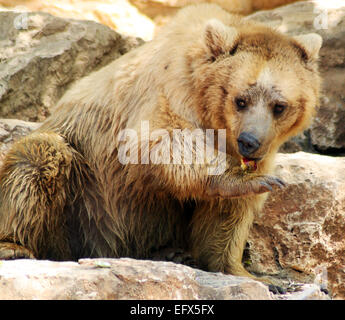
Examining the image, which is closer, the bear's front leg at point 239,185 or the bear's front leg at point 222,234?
the bear's front leg at point 239,185

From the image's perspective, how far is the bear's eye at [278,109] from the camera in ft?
17.4

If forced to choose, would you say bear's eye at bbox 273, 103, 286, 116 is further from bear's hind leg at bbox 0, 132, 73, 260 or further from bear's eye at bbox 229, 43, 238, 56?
bear's hind leg at bbox 0, 132, 73, 260

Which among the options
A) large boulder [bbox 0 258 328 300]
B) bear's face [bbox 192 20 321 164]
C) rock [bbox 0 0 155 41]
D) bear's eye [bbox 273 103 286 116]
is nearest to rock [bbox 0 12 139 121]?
rock [bbox 0 0 155 41]

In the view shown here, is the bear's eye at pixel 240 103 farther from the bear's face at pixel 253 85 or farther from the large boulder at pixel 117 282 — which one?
the large boulder at pixel 117 282

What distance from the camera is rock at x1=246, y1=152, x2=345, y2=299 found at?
6.48m

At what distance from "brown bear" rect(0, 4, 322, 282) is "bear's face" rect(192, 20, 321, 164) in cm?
1

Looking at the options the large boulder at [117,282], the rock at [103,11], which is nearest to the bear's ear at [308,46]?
the large boulder at [117,282]

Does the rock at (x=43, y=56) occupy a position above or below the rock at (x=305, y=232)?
above

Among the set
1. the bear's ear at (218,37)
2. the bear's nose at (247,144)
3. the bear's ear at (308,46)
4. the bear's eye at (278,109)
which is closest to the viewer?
the bear's nose at (247,144)

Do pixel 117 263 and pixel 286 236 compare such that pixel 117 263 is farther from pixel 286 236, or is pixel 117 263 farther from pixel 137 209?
pixel 286 236

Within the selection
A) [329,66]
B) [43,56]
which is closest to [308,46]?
[329,66]

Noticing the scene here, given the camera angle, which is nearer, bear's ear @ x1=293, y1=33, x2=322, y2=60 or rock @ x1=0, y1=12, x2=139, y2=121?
bear's ear @ x1=293, y1=33, x2=322, y2=60

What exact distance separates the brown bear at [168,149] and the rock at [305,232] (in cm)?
61

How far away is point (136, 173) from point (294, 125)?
1.51 meters
